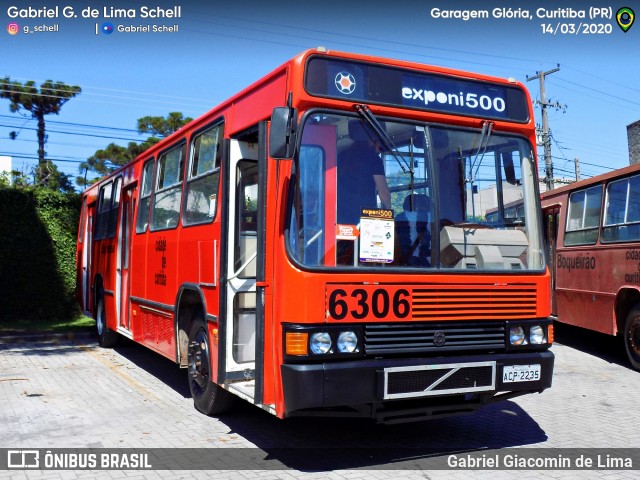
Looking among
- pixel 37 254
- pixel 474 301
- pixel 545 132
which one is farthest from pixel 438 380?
pixel 545 132

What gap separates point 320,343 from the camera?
4988 mm

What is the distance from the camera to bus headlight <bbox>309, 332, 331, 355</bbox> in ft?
16.3

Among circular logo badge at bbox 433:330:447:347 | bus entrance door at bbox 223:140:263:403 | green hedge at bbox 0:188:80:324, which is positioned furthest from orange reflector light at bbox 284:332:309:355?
green hedge at bbox 0:188:80:324

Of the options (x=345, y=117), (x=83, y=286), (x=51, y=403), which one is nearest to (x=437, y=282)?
(x=345, y=117)

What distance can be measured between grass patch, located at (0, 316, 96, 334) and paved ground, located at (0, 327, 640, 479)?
4.43 meters

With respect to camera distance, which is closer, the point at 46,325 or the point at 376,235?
the point at 376,235

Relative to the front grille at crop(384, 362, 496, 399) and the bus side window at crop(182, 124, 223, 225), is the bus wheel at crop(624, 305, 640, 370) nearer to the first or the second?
the front grille at crop(384, 362, 496, 399)

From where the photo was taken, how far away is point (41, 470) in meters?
5.35

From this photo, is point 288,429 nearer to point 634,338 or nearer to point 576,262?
point 634,338

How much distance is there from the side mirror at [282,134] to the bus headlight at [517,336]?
236cm

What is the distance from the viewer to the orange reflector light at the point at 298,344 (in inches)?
195

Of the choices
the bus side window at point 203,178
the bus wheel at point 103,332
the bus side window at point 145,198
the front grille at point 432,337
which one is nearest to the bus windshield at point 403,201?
the front grille at point 432,337

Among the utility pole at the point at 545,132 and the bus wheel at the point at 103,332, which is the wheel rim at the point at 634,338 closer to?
the bus wheel at the point at 103,332

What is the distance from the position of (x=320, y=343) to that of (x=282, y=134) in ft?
5.05
